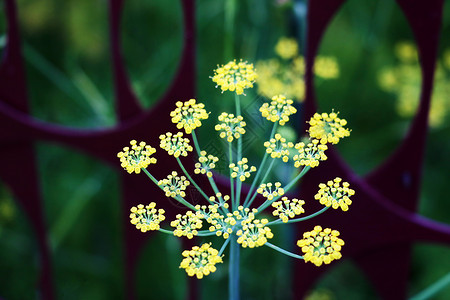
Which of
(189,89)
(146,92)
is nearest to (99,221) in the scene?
(146,92)

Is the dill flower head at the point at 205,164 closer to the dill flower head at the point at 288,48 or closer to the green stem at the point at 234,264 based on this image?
the green stem at the point at 234,264

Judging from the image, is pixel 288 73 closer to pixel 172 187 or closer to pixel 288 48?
pixel 288 48

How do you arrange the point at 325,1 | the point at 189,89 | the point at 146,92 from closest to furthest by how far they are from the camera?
the point at 325,1 < the point at 189,89 < the point at 146,92

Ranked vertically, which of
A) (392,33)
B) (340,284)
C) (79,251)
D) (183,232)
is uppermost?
(392,33)

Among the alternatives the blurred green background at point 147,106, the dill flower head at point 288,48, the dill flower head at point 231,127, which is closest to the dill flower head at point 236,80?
the dill flower head at point 231,127

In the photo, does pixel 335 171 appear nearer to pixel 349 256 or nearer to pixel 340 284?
pixel 349 256

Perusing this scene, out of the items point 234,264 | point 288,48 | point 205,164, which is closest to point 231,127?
point 205,164
